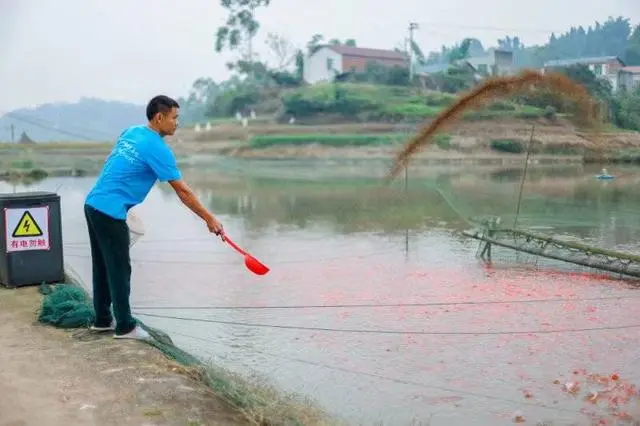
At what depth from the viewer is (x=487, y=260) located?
485 inches

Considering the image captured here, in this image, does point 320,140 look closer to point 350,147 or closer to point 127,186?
point 350,147

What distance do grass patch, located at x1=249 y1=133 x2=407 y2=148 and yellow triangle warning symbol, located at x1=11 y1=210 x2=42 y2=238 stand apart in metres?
42.7

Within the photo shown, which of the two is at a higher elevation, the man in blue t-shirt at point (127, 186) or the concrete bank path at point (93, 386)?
the man in blue t-shirt at point (127, 186)

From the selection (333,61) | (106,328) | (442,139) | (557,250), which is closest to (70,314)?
(106,328)

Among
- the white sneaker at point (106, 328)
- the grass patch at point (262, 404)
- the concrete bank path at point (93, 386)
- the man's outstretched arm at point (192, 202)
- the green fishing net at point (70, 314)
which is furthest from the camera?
the green fishing net at point (70, 314)

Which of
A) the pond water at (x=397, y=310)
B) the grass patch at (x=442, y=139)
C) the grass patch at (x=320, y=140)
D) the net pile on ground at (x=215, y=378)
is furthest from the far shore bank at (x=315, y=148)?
the net pile on ground at (x=215, y=378)

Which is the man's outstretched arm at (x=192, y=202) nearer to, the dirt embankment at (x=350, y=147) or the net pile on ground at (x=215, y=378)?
the net pile on ground at (x=215, y=378)

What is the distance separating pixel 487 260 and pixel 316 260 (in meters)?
2.72

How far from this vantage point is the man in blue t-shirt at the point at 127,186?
4.94m

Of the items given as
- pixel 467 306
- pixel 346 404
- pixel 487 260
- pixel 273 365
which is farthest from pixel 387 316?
pixel 487 260

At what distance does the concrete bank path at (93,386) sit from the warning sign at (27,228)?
1281 millimetres

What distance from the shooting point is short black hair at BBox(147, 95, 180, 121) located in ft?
16.7

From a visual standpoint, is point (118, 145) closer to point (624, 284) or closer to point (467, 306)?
point (467, 306)

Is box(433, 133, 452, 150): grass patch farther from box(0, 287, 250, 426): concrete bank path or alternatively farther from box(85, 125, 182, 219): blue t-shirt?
box(0, 287, 250, 426): concrete bank path
